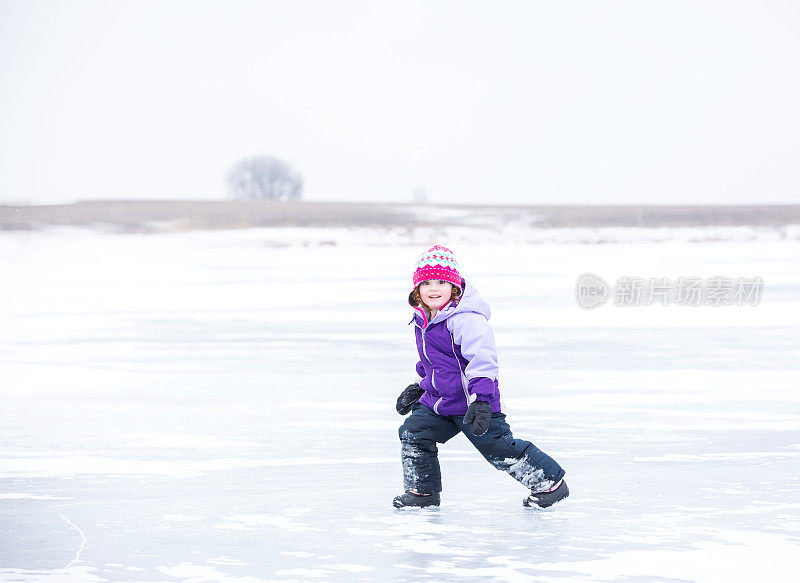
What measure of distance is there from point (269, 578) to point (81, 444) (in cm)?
239

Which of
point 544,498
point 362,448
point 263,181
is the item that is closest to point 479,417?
point 544,498

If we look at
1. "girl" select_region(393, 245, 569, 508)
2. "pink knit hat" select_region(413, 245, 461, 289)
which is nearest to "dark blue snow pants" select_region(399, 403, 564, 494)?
"girl" select_region(393, 245, 569, 508)

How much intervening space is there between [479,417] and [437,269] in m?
0.50

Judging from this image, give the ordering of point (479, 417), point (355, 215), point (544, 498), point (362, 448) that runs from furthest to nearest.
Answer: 1. point (355, 215)
2. point (362, 448)
3. point (544, 498)
4. point (479, 417)

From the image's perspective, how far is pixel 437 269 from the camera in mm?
4035

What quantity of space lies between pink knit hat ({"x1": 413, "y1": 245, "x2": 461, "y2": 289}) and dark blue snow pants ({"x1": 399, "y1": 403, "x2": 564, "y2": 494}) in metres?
0.45

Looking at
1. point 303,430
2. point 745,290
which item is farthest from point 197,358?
point 745,290

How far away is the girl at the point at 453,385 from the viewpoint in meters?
3.95

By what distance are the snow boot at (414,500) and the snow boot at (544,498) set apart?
0.30 meters

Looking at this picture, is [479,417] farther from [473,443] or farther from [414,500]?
[414,500]

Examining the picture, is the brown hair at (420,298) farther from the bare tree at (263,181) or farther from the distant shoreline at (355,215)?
the bare tree at (263,181)

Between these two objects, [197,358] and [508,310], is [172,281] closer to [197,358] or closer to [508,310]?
[508,310]

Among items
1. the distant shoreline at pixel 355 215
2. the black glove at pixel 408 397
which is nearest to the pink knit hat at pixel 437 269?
the black glove at pixel 408 397

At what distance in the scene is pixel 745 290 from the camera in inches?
599
